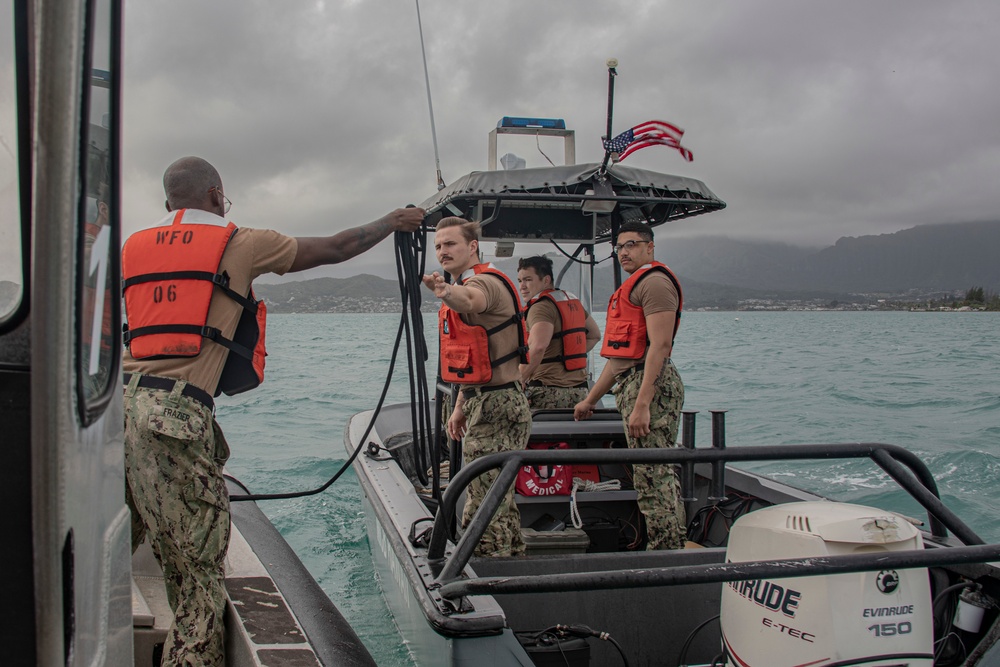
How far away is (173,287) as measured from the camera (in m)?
2.50

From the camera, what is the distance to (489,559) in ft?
11.3

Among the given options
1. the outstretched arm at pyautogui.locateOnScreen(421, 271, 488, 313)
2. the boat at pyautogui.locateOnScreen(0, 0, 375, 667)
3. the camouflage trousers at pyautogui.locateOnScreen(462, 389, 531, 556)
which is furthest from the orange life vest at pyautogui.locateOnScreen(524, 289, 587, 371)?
the boat at pyautogui.locateOnScreen(0, 0, 375, 667)

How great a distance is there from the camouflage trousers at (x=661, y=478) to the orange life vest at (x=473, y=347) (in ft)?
2.57

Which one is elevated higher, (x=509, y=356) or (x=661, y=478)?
(x=509, y=356)

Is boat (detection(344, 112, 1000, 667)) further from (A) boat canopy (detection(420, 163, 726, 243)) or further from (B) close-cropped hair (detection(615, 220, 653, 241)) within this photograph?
(B) close-cropped hair (detection(615, 220, 653, 241))

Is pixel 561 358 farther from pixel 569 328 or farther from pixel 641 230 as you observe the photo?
pixel 641 230

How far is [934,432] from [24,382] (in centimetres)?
1519

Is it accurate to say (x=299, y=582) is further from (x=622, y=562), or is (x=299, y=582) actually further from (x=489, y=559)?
(x=622, y=562)

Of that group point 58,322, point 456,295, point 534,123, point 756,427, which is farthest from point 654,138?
point 756,427

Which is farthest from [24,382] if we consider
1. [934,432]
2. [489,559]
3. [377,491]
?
[934,432]

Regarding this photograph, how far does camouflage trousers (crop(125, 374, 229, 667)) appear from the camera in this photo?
241cm

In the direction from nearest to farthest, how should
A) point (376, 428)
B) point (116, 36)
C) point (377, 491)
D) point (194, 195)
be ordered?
point (116, 36)
point (194, 195)
point (377, 491)
point (376, 428)

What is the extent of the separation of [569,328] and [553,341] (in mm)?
194

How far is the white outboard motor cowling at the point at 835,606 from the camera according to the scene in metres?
2.12
